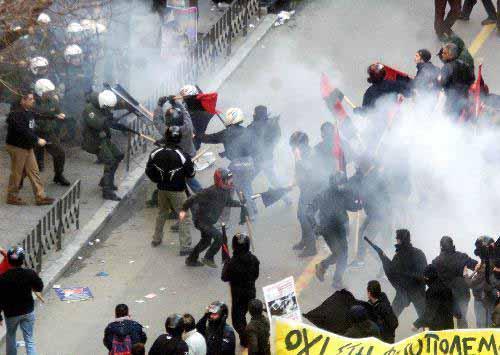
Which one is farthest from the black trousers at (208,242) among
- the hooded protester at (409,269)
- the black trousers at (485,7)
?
the black trousers at (485,7)

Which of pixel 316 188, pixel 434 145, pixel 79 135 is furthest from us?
pixel 79 135

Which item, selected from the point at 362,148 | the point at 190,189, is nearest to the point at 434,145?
the point at 362,148

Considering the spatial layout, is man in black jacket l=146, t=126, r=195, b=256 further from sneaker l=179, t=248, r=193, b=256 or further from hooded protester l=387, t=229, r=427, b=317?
hooded protester l=387, t=229, r=427, b=317

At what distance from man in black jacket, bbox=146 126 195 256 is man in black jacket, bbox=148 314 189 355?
4.84 metres

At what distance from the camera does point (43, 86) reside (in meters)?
20.9

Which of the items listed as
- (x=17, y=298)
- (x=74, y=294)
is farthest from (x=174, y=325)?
(x=74, y=294)

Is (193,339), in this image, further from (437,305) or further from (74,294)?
(74,294)

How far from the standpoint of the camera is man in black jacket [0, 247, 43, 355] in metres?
Answer: 15.6

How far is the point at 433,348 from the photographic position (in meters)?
12.8

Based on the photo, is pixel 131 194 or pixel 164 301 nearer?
pixel 164 301

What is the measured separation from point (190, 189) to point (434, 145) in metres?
3.20

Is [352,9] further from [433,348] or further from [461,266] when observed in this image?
[433,348]

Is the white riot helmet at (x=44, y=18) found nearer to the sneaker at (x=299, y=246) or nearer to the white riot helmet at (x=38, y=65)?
the white riot helmet at (x=38, y=65)

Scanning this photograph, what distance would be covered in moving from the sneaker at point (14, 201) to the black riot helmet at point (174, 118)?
2.29m
